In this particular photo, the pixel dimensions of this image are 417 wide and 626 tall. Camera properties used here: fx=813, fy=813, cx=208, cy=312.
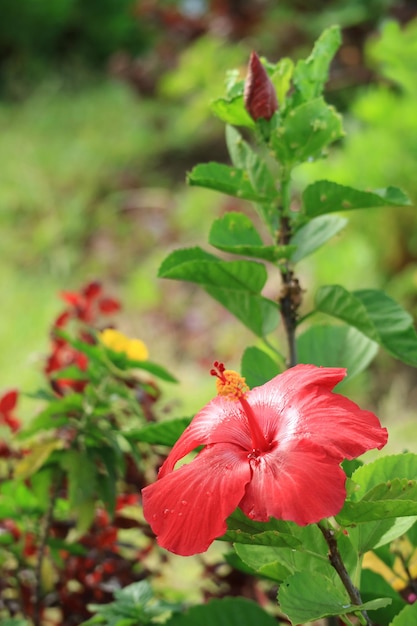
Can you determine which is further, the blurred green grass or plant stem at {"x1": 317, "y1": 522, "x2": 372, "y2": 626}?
the blurred green grass

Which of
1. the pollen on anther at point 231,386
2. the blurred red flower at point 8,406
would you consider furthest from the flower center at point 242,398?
the blurred red flower at point 8,406

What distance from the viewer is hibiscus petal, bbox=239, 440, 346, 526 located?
50cm

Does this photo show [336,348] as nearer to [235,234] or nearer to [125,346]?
[235,234]

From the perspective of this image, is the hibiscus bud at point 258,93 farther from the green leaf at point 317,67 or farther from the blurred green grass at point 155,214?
the blurred green grass at point 155,214

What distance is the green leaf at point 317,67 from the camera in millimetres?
805

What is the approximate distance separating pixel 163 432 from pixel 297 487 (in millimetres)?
263

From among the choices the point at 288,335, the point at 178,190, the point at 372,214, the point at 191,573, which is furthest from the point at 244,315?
the point at 178,190

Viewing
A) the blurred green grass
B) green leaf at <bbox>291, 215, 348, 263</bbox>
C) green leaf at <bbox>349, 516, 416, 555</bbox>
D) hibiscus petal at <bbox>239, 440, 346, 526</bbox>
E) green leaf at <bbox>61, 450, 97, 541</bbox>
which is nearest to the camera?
hibiscus petal at <bbox>239, 440, 346, 526</bbox>

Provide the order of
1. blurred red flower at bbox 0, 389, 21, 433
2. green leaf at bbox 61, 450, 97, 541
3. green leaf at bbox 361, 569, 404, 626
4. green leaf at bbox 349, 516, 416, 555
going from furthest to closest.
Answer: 1. blurred red flower at bbox 0, 389, 21, 433
2. green leaf at bbox 61, 450, 97, 541
3. green leaf at bbox 361, 569, 404, 626
4. green leaf at bbox 349, 516, 416, 555

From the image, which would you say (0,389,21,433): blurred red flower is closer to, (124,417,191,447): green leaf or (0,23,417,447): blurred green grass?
(0,23,417,447): blurred green grass

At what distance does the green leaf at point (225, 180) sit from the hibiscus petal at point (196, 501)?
309mm

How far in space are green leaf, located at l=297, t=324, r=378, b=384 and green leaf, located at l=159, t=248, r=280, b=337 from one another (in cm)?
6

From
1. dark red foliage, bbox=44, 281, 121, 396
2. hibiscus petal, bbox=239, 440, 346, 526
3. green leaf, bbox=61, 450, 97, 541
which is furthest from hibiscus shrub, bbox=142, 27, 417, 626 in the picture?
dark red foliage, bbox=44, 281, 121, 396

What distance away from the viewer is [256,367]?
780 mm
